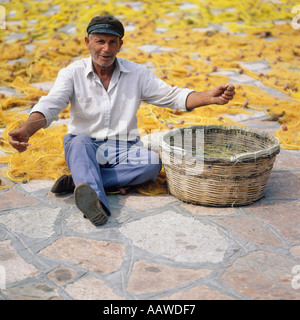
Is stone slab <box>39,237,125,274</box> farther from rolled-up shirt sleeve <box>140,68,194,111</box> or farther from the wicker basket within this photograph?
rolled-up shirt sleeve <box>140,68,194,111</box>

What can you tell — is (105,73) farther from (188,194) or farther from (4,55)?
(4,55)

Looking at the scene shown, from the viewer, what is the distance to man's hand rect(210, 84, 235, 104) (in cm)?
341

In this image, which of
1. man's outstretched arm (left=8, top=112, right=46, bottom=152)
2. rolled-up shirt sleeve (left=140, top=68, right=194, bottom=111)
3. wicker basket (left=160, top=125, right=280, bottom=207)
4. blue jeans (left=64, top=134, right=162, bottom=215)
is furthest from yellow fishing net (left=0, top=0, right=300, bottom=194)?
man's outstretched arm (left=8, top=112, right=46, bottom=152)

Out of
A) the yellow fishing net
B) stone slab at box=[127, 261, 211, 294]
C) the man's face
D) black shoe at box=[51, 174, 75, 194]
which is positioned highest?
the man's face

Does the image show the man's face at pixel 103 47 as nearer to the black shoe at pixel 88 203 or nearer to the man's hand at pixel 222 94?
the man's hand at pixel 222 94

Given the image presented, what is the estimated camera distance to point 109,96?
3.73 m

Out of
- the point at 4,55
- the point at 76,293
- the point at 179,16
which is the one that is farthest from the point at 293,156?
the point at 179,16

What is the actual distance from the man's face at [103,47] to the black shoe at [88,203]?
3.65 feet

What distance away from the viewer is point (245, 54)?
787cm

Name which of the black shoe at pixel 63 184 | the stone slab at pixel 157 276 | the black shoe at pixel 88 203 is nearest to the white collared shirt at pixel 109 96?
the black shoe at pixel 63 184

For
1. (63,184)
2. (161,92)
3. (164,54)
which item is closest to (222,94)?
(161,92)

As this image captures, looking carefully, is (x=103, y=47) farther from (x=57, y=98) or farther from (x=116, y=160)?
(x=116, y=160)
